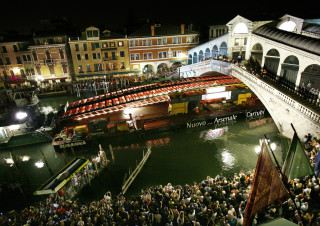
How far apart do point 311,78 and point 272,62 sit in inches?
233

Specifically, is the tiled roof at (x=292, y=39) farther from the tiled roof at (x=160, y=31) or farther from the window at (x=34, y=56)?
the window at (x=34, y=56)

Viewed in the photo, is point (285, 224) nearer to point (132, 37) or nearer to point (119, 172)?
point (119, 172)

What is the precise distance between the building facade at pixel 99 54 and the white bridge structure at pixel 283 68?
76.4ft

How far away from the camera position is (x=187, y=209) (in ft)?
41.1

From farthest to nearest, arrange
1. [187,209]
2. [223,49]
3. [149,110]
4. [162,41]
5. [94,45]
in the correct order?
[162,41] < [94,45] < [223,49] < [149,110] < [187,209]

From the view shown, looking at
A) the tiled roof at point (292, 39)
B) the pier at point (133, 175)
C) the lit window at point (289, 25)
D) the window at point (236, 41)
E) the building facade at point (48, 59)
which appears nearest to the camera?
the pier at point (133, 175)

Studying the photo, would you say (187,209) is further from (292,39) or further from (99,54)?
(99,54)

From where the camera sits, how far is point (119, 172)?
19.0 metres

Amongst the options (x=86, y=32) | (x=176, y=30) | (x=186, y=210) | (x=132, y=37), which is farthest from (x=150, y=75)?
(x=186, y=210)

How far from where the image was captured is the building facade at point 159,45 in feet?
153

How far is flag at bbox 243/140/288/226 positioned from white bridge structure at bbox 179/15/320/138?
9.83m

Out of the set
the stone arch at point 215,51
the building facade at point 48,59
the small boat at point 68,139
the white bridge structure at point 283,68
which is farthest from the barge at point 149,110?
the building facade at point 48,59

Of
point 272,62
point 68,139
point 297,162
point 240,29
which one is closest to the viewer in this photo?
point 297,162

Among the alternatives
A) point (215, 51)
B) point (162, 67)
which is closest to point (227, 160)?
point (215, 51)
